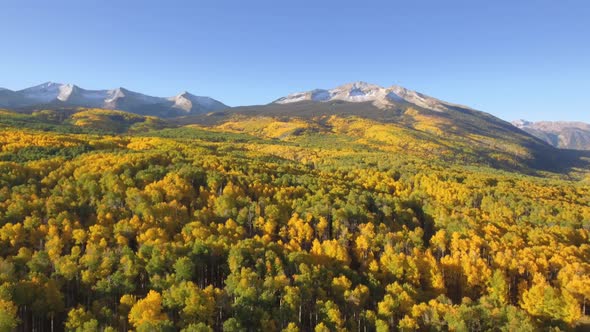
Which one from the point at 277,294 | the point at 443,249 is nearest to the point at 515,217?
the point at 443,249

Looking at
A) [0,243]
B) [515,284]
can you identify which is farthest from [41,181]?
[515,284]

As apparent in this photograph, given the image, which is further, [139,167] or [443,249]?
[139,167]

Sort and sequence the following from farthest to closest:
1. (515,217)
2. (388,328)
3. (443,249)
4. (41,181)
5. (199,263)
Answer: (515,217) → (41,181) → (443,249) → (199,263) → (388,328)

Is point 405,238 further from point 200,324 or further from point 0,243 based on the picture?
point 0,243

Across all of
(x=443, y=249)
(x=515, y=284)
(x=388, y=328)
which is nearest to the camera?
(x=388, y=328)

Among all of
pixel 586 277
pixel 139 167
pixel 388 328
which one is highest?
pixel 139 167

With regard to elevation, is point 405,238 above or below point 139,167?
below
